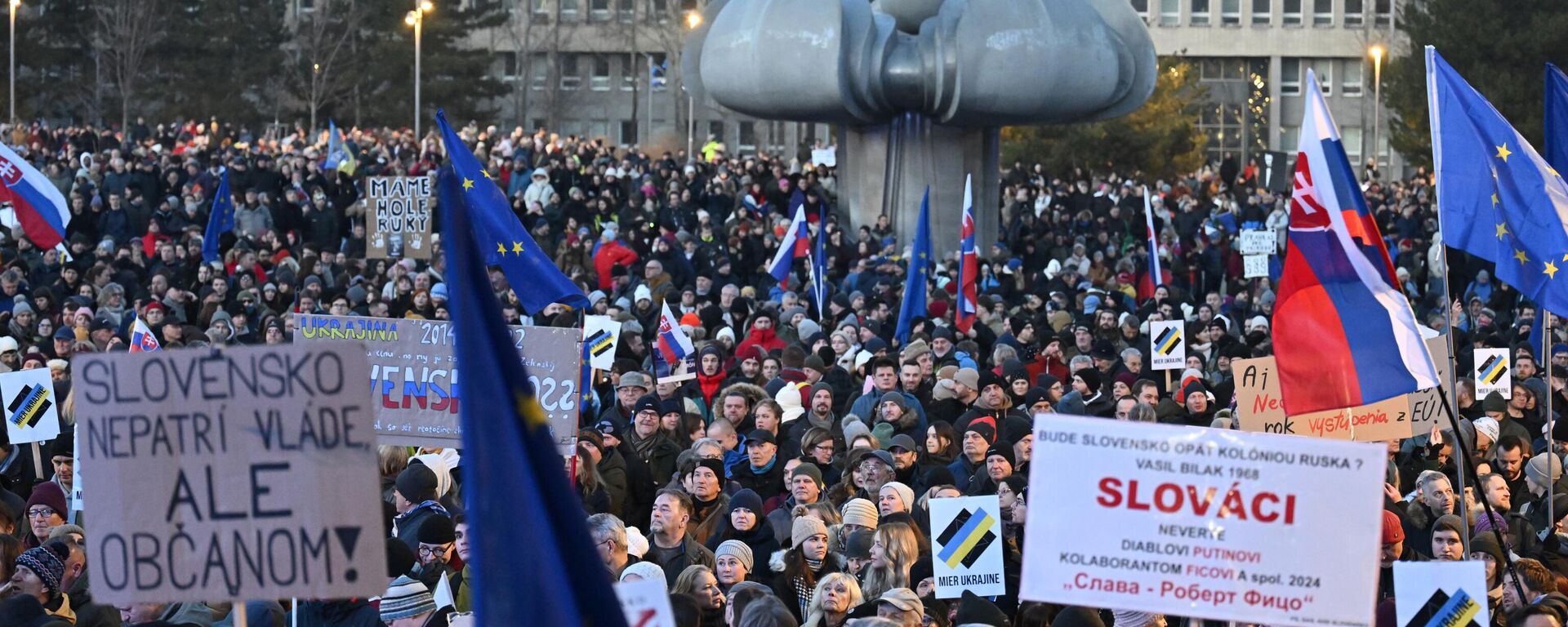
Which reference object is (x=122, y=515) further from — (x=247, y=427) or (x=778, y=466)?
(x=778, y=466)

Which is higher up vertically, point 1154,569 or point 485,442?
point 485,442

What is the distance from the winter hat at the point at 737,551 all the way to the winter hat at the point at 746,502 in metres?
0.71

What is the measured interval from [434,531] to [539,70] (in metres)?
76.4

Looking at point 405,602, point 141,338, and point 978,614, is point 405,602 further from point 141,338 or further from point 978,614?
point 141,338

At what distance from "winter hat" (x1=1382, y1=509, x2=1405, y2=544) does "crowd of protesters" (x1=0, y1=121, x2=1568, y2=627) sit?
0.02 meters

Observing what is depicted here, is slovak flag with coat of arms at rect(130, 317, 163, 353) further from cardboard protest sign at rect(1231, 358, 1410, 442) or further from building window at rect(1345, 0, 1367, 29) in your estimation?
building window at rect(1345, 0, 1367, 29)

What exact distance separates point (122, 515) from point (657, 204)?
88.3ft

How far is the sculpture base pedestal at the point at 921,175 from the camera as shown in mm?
31828

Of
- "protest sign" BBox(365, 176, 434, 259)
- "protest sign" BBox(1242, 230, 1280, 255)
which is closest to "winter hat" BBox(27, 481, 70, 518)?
"protest sign" BBox(365, 176, 434, 259)

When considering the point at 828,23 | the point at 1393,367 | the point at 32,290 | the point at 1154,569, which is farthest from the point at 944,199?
the point at 1154,569

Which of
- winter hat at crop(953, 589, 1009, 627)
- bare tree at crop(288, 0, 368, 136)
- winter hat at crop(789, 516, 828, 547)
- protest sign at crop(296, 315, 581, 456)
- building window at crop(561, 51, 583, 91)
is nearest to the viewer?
winter hat at crop(953, 589, 1009, 627)

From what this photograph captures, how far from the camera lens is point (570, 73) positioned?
3327 inches

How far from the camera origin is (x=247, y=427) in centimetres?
556

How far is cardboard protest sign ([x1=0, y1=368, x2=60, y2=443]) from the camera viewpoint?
12.5 metres
